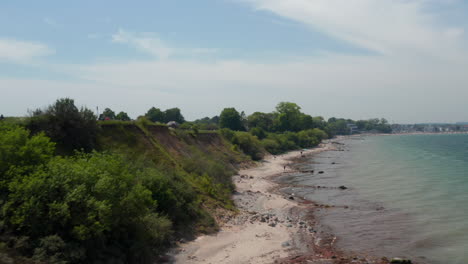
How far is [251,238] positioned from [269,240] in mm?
1284

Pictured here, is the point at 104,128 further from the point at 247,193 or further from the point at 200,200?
the point at 247,193

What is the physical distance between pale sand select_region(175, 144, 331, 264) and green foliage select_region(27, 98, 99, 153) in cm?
1529

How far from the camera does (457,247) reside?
22875 millimetres

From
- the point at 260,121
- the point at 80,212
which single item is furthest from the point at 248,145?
the point at 80,212

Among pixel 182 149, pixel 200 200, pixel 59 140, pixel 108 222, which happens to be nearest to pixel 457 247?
pixel 200 200

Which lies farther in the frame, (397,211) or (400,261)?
(397,211)

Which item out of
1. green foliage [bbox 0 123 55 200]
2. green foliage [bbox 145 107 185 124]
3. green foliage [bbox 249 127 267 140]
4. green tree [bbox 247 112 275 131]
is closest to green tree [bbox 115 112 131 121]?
green foliage [bbox 145 107 185 124]

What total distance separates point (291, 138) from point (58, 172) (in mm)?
106987

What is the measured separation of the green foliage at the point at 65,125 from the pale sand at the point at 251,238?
15292 mm

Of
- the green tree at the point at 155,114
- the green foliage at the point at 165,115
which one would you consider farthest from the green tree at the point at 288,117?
the green tree at the point at 155,114

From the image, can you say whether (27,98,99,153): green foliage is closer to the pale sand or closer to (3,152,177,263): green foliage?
(3,152,177,263): green foliage

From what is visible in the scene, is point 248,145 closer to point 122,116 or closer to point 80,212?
point 122,116

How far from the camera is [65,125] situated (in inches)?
1189

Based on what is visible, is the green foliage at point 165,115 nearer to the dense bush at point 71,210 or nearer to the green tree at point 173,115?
the green tree at point 173,115
